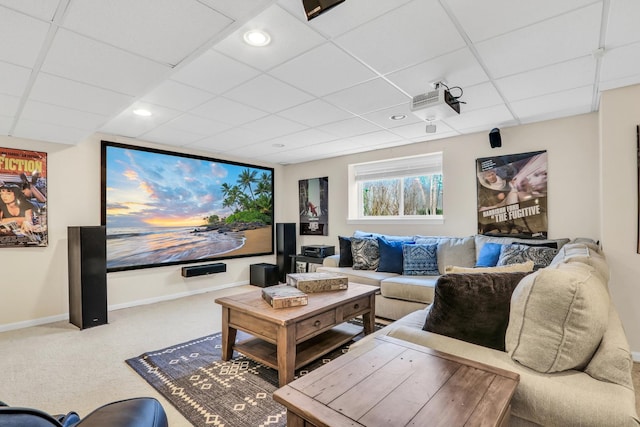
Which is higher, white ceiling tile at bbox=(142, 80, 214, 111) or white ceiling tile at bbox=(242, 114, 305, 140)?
white ceiling tile at bbox=(142, 80, 214, 111)

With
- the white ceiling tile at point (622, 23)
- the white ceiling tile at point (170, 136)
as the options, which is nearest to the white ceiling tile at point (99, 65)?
the white ceiling tile at point (170, 136)

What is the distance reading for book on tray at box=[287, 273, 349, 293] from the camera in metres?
2.75

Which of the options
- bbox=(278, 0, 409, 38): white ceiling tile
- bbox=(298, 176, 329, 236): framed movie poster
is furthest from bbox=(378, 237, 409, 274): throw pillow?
bbox=(278, 0, 409, 38): white ceiling tile

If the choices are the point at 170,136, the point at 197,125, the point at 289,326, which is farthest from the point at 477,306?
the point at 170,136

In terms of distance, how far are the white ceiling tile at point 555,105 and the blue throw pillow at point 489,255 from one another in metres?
1.45

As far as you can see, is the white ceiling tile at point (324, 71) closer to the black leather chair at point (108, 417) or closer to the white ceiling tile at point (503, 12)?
the white ceiling tile at point (503, 12)

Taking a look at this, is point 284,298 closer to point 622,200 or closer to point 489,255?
point 489,255

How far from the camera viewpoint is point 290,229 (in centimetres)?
576

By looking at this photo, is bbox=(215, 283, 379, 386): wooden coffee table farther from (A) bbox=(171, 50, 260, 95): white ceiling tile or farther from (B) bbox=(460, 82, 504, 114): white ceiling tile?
(B) bbox=(460, 82, 504, 114): white ceiling tile

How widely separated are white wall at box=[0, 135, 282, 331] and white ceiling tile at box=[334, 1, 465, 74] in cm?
364

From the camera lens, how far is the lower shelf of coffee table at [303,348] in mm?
2309

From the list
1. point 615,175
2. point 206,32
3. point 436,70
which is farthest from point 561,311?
point 615,175

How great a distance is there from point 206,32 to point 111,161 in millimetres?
3292

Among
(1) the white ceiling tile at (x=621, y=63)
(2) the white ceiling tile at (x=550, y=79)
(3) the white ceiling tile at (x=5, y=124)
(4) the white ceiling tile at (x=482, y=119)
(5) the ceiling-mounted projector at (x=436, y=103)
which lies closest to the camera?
(1) the white ceiling tile at (x=621, y=63)
